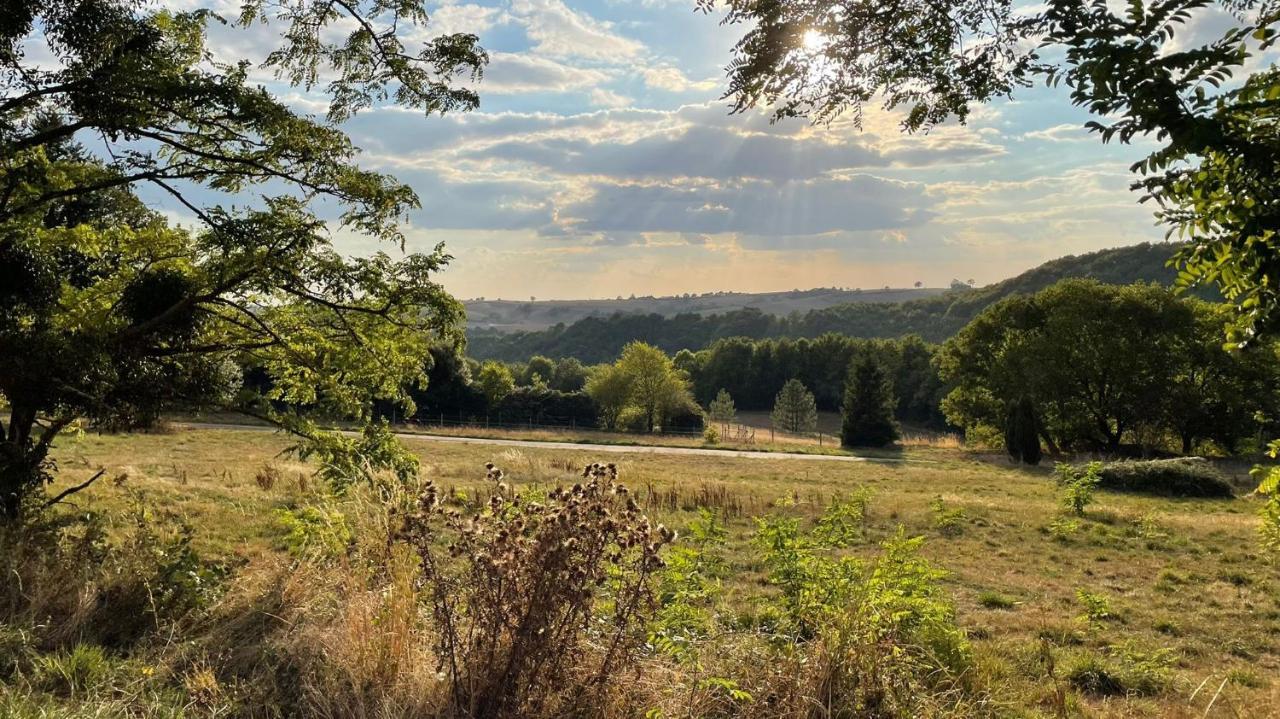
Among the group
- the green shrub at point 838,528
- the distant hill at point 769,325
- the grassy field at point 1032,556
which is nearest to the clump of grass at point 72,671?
the grassy field at point 1032,556

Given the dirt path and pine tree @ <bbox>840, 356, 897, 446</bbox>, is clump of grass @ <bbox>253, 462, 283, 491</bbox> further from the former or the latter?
pine tree @ <bbox>840, 356, 897, 446</bbox>

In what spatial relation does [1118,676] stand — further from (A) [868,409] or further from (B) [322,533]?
(A) [868,409]

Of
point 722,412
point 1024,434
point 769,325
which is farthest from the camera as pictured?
point 769,325

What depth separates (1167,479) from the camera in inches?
930

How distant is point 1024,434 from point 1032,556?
26.4 m

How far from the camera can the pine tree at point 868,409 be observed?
149 ft

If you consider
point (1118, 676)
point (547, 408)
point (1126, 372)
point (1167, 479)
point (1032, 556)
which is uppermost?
point (1126, 372)

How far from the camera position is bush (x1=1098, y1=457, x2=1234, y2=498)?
2298 centimetres

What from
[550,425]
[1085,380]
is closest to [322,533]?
[1085,380]

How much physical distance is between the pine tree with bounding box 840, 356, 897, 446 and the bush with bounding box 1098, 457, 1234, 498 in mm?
19947

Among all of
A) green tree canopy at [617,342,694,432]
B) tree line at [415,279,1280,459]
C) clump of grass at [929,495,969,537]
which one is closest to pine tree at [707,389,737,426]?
green tree canopy at [617,342,694,432]

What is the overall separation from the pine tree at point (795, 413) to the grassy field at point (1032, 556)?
4082cm

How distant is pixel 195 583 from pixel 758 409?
88120 mm

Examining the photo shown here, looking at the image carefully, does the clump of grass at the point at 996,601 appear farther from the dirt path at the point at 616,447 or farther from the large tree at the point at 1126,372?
the large tree at the point at 1126,372
